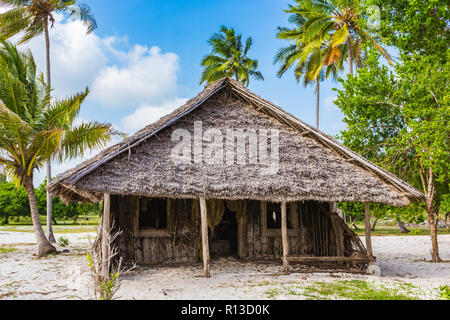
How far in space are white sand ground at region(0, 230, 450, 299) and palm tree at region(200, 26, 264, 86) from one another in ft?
58.3

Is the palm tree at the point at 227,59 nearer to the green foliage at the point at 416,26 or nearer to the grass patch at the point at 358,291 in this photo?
the green foliage at the point at 416,26

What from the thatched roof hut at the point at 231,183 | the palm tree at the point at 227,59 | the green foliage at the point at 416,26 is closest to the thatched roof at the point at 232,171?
the thatched roof hut at the point at 231,183

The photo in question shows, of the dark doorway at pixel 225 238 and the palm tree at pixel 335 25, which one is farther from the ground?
the palm tree at pixel 335 25

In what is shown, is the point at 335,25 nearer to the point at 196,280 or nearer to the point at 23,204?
the point at 196,280

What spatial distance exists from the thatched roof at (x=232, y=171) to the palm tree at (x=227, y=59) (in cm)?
1595

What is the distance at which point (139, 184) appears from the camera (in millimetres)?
6816

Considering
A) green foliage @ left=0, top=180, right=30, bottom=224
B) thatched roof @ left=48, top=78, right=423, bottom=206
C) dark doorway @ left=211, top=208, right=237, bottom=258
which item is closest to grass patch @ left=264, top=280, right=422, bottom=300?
thatched roof @ left=48, top=78, right=423, bottom=206

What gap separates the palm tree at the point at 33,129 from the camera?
10.9 m

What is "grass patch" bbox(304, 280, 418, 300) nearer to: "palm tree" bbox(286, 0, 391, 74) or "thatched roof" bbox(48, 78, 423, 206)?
"thatched roof" bbox(48, 78, 423, 206)

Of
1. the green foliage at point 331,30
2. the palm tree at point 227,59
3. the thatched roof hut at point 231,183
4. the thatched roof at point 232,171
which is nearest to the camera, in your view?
the thatched roof at point 232,171

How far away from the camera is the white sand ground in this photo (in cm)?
607

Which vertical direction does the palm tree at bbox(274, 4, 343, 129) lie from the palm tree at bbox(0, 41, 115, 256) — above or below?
above

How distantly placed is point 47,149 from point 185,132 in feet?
18.8
